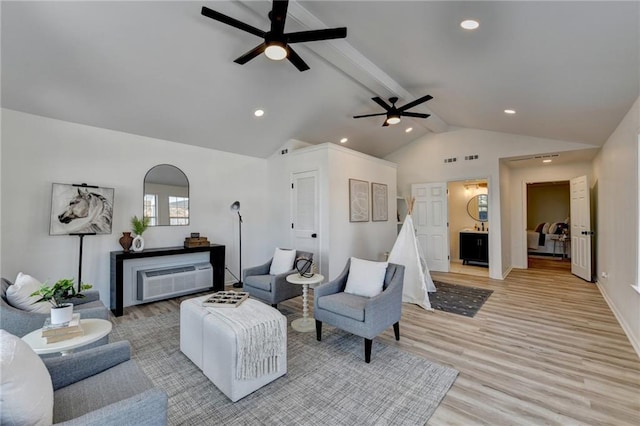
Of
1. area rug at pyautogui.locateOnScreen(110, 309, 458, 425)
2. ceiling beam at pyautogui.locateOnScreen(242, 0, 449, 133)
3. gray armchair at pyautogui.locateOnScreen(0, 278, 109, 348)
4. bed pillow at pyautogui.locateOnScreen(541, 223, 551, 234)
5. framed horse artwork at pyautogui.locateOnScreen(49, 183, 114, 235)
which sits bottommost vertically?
area rug at pyautogui.locateOnScreen(110, 309, 458, 425)

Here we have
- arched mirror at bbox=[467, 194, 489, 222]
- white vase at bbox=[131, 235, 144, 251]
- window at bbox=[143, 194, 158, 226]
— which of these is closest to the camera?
white vase at bbox=[131, 235, 144, 251]

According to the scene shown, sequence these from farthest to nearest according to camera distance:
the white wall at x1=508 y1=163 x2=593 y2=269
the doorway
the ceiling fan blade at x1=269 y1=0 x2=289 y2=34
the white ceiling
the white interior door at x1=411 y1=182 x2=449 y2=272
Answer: the doorway
the white wall at x1=508 y1=163 x2=593 y2=269
the white interior door at x1=411 y1=182 x2=449 y2=272
the white ceiling
the ceiling fan blade at x1=269 y1=0 x2=289 y2=34

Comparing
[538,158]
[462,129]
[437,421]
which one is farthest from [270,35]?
[538,158]

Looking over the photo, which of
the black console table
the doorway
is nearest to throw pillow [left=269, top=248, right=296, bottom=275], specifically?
the black console table

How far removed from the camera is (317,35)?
7.89 ft

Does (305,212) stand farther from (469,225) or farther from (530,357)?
(469,225)

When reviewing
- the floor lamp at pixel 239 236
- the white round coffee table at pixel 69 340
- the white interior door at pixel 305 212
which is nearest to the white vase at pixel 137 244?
the floor lamp at pixel 239 236

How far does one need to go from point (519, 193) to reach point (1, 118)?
9705mm

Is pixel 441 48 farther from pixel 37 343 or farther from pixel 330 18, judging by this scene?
pixel 37 343

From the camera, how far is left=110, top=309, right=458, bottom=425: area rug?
200 cm

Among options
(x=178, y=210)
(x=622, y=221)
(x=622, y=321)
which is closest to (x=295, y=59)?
(x=178, y=210)

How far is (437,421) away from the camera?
194cm

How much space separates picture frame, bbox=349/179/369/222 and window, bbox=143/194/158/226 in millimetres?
3367

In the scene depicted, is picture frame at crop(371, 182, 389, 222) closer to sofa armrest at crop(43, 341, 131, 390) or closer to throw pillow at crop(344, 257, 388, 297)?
throw pillow at crop(344, 257, 388, 297)
